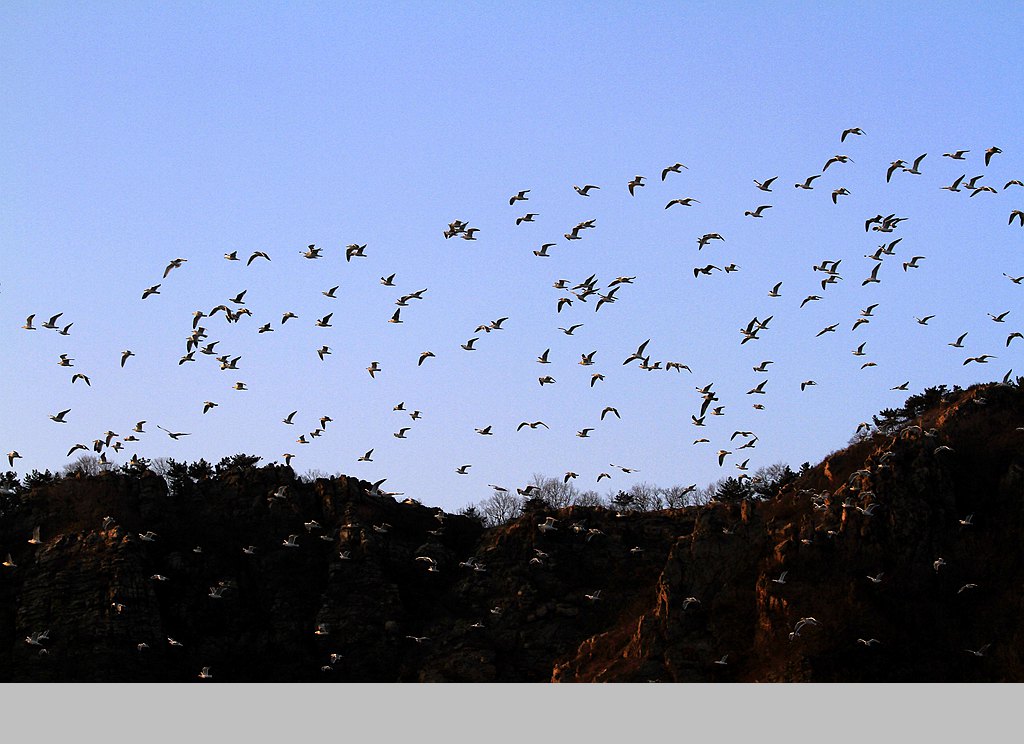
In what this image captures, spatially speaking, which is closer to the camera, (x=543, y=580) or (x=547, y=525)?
(x=543, y=580)

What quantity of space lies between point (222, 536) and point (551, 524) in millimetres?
18860

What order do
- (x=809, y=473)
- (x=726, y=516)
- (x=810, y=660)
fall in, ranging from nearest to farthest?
(x=810, y=660) < (x=726, y=516) < (x=809, y=473)

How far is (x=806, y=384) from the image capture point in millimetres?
70500

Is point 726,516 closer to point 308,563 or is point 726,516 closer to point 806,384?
point 806,384

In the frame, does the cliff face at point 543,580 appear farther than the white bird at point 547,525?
No

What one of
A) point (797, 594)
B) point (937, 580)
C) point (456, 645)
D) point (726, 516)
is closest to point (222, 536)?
point (456, 645)

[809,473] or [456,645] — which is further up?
[809,473]

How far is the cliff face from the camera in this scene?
6047 cm

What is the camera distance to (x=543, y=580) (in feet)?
244

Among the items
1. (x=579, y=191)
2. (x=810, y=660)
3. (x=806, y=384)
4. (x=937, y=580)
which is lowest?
(x=810, y=660)

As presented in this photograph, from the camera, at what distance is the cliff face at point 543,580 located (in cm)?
6047

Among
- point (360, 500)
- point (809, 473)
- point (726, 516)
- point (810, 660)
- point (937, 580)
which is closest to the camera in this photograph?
point (810, 660)

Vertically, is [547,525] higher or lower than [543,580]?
higher

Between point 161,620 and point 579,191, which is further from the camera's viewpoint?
point 161,620
